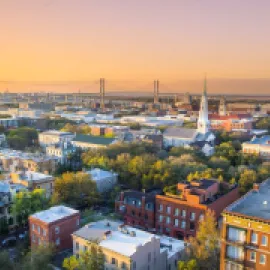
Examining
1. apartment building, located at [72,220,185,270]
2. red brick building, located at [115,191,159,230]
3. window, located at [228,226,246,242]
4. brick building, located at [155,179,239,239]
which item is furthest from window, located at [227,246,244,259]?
red brick building, located at [115,191,159,230]

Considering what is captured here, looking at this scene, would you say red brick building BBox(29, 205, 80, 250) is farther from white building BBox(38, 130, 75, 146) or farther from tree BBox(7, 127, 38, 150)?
white building BBox(38, 130, 75, 146)

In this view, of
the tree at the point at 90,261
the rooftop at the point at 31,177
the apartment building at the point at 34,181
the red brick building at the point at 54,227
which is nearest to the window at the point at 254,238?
the tree at the point at 90,261

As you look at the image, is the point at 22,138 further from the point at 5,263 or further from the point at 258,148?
the point at 5,263

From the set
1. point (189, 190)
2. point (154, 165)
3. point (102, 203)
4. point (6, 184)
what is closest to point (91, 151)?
point (154, 165)

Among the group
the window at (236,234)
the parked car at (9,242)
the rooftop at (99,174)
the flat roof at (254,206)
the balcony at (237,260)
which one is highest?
the flat roof at (254,206)

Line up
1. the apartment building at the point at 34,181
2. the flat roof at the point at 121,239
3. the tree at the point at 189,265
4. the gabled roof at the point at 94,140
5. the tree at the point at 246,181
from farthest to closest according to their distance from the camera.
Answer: the gabled roof at the point at 94,140
the tree at the point at 246,181
the apartment building at the point at 34,181
the flat roof at the point at 121,239
the tree at the point at 189,265

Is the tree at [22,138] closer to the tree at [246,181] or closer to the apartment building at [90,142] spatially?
→ the apartment building at [90,142]
